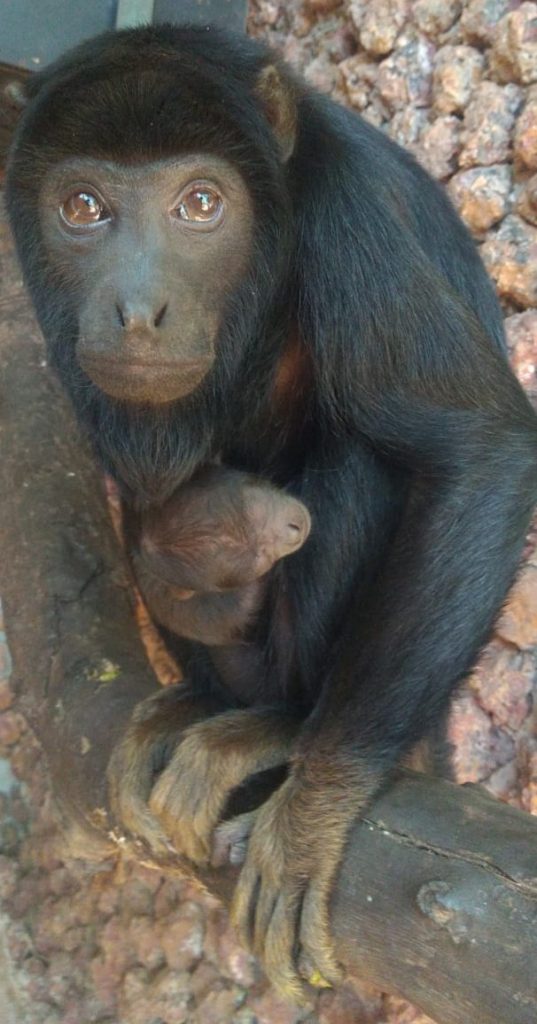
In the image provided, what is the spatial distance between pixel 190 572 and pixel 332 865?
0.74m

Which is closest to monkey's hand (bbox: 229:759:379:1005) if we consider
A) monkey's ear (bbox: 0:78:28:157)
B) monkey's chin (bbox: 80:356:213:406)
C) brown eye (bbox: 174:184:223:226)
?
monkey's chin (bbox: 80:356:213:406)

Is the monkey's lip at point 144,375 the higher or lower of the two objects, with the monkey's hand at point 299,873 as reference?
higher

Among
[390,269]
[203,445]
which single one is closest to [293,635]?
[203,445]

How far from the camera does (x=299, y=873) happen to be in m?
1.64

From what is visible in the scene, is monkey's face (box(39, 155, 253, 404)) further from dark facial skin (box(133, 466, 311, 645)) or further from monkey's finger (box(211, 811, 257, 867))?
monkey's finger (box(211, 811, 257, 867))

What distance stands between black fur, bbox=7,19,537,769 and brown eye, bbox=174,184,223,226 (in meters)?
0.07

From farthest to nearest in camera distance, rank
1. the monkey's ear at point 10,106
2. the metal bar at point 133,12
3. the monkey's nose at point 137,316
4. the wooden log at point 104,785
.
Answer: the metal bar at point 133,12, the monkey's ear at point 10,106, the monkey's nose at point 137,316, the wooden log at point 104,785

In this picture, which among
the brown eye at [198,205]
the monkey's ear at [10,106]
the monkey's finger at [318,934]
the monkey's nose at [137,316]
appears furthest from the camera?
the monkey's ear at [10,106]

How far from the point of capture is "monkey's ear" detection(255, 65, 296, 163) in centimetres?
189

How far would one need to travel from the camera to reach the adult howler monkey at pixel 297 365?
174 cm

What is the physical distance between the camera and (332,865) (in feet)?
5.18

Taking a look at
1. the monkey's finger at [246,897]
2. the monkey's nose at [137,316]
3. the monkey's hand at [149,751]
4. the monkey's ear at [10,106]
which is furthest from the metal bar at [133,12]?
the monkey's finger at [246,897]

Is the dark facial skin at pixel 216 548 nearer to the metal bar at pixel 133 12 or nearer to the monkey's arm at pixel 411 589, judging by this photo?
the monkey's arm at pixel 411 589

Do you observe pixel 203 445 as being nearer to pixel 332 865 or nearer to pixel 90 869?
pixel 332 865
